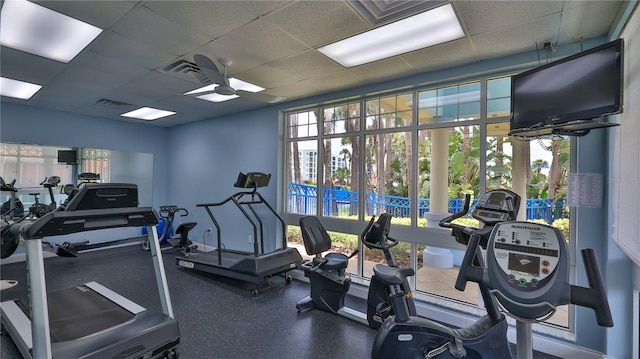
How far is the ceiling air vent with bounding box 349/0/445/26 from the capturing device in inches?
83.8

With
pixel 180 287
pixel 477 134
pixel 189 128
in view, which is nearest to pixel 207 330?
pixel 180 287

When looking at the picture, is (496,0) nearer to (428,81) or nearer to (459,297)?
(428,81)

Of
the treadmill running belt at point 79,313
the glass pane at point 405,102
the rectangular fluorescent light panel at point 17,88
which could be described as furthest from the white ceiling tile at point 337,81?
the rectangular fluorescent light panel at point 17,88

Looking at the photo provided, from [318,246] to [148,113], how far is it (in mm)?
4627

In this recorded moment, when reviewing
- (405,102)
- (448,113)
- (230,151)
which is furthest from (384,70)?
(230,151)

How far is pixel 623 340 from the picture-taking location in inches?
91.0

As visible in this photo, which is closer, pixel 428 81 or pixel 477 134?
pixel 477 134

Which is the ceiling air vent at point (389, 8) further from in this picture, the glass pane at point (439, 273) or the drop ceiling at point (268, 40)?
the glass pane at point (439, 273)

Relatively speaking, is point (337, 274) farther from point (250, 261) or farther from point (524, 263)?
point (524, 263)

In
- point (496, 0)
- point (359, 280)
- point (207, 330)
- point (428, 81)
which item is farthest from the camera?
point (359, 280)

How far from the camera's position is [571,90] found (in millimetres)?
1975

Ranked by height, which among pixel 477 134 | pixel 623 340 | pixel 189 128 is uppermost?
pixel 189 128

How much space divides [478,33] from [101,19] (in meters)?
3.18

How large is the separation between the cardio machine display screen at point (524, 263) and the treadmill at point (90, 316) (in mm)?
2300
